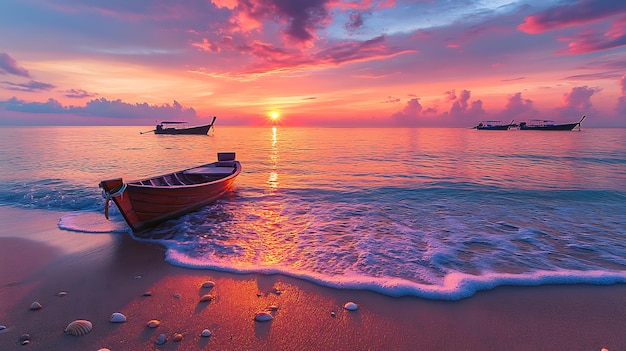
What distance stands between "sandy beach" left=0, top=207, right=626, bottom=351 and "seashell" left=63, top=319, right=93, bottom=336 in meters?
0.08

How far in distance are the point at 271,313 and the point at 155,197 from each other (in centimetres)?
648

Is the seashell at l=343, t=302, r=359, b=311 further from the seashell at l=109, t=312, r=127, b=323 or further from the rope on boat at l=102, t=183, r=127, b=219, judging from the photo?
the rope on boat at l=102, t=183, r=127, b=219

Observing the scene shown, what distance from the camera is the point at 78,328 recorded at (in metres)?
4.46

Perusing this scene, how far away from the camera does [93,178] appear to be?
65.6 ft

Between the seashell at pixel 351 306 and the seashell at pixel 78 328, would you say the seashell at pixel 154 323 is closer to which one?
the seashell at pixel 78 328

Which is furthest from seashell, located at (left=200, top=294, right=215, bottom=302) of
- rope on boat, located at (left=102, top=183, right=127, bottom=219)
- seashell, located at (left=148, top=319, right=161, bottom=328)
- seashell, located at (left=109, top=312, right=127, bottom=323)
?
rope on boat, located at (left=102, top=183, right=127, bottom=219)

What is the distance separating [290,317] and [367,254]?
341cm

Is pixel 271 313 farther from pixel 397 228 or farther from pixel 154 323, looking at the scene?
pixel 397 228

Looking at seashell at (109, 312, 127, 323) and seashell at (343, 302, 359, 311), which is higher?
seashell at (343, 302, 359, 311)

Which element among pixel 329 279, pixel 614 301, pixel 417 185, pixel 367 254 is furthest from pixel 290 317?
pixel 417 185

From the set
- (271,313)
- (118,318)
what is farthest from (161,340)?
(271,313)

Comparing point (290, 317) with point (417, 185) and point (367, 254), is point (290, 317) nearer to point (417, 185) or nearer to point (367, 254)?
point (367, 254)

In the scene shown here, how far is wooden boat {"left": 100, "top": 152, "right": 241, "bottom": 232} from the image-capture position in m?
8.34

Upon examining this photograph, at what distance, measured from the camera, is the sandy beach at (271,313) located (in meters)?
4.30
